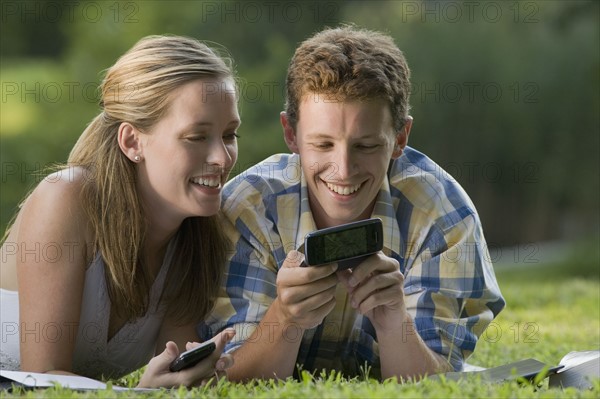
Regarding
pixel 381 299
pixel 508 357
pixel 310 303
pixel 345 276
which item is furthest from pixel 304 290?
pixel 508 357

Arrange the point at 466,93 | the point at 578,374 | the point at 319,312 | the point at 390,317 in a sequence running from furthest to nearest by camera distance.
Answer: the point at 466,93 < the point at 390,317 < the point at 319,312 < the point at 578,374

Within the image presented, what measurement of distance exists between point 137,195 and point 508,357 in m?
2.00

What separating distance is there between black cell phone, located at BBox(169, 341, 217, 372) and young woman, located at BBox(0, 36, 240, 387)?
4.0 inches

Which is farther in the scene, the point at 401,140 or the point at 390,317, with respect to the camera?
the point at 401,140

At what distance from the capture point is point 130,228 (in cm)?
357

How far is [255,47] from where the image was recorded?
15.0m

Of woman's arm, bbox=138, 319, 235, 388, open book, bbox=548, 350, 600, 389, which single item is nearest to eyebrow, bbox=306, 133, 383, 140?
woman's arm, bbox=138, 319, 235, 388

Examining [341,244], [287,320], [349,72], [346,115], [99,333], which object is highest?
[349,72]

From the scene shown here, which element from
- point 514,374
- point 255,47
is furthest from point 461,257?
point 255,47

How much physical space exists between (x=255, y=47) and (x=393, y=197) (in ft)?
37.6

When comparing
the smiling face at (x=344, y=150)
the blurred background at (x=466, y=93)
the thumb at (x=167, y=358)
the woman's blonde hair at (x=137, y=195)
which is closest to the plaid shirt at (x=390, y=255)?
the woman's blonde hair at (x=137, y=195)

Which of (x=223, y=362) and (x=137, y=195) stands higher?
(x=137, y=195)

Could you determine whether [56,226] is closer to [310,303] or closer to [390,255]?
[310,303]

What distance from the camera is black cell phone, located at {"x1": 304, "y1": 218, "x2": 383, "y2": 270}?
3076 mm
